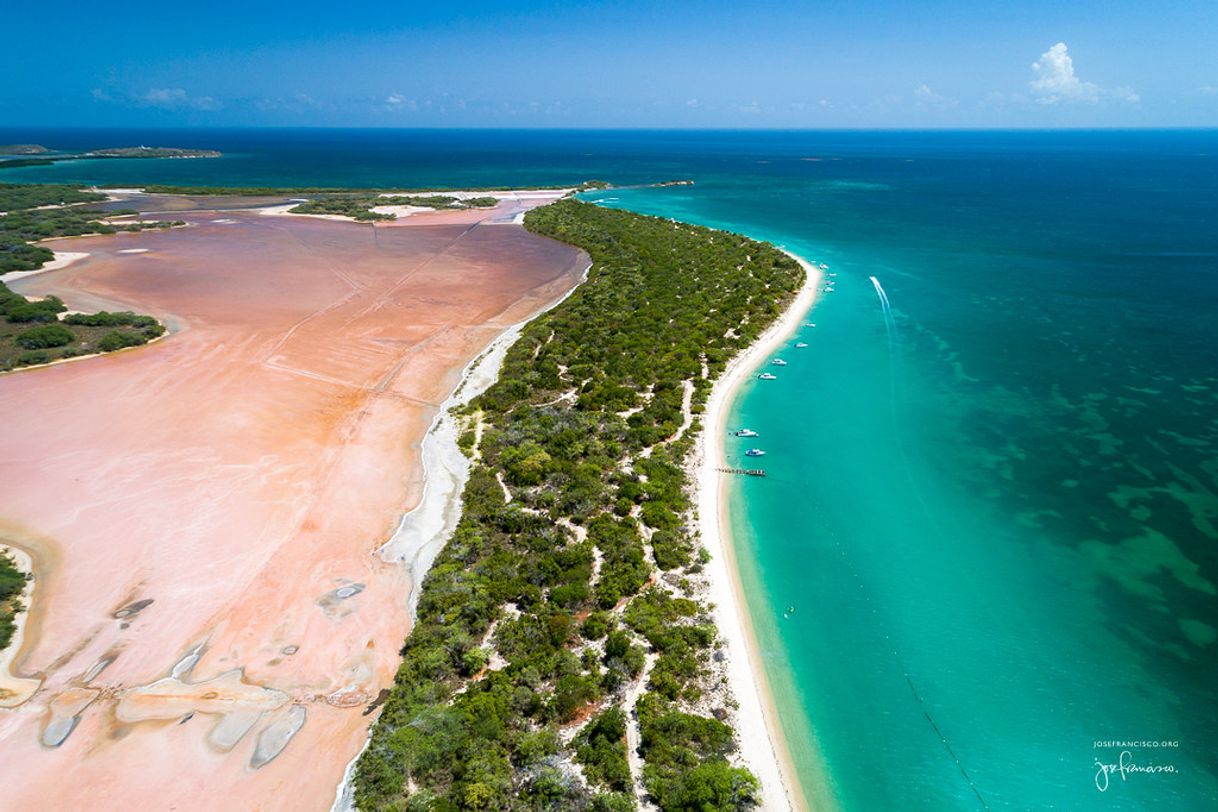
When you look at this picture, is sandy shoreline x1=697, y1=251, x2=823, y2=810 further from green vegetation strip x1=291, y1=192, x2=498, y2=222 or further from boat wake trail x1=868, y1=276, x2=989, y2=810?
green vegetation strip x1=291, y1=192, x2=498, y2=222

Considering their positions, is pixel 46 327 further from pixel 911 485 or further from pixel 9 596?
pixel 911 485

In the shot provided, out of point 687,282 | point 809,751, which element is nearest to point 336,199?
point 687,282

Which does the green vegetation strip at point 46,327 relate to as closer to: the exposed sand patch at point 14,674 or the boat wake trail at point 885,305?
the exposed sand patch at point 14,674

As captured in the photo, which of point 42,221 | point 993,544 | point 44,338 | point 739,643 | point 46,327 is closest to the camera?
point 739,643


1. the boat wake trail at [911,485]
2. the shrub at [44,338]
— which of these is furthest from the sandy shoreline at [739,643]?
the shrub at [44,338]

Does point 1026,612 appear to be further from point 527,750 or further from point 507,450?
point 507,450

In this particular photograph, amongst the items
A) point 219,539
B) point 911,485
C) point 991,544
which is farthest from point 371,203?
point 991,544

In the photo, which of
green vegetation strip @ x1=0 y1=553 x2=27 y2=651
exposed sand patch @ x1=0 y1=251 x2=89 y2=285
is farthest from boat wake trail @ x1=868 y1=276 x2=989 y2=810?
exposed sand patch @ x1=0 y1=251 x2=89 y2=285
